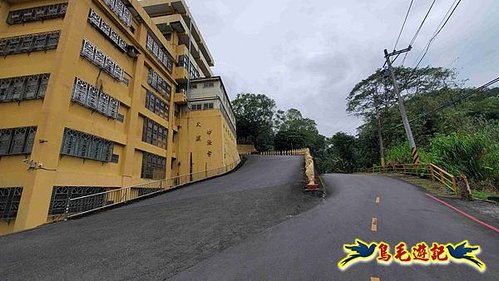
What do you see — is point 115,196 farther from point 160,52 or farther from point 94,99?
point 160,52

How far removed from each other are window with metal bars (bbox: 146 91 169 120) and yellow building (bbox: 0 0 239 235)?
0.33ft

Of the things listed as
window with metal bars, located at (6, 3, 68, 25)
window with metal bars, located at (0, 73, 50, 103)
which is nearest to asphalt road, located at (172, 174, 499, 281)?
window with metal bars, located at (0, 73, 50, 103)

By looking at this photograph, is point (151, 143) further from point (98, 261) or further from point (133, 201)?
point (98, 261)

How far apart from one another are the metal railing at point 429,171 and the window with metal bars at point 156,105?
74.5 ft

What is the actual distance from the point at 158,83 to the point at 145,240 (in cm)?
2121

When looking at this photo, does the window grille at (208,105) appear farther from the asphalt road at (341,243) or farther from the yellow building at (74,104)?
the asphalt road at (341,243)

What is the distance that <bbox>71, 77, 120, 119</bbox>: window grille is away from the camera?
14962 millimetres

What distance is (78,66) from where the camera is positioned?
50.0 feet

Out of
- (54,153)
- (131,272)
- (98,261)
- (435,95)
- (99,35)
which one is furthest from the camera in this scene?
(435,95)

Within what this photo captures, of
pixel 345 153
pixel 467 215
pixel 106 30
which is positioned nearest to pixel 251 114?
pixel 345 153

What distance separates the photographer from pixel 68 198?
13.5 meters

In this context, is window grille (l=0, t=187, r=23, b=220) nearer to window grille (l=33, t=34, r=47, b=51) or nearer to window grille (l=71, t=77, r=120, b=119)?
window grille (l=71, t=77, r=120, b=119)

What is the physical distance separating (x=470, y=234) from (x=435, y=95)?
3153cm

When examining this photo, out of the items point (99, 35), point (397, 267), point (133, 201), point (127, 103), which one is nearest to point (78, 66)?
point (99, 35)
